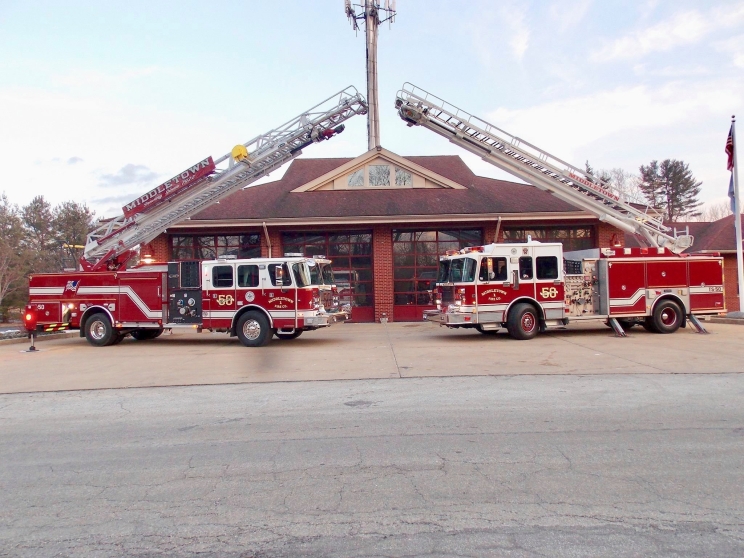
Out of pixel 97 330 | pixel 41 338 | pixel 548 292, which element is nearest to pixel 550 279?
pixel 548 292

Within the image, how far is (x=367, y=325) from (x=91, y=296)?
935 centimetres

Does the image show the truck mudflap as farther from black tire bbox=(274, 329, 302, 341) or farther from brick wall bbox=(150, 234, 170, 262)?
brick wall bbox=(150, 234, 170, 262)

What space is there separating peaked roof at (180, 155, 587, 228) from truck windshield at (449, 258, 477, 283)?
5.75 m

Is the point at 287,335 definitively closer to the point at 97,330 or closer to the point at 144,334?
the point at 144,334

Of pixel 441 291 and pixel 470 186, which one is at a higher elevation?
pixel 470 186

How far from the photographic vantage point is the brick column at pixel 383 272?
74.0ft

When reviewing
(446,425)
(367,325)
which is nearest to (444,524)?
(446,425)

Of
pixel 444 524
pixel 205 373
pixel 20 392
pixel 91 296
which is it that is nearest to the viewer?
pixel 444 524

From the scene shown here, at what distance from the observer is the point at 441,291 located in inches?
643

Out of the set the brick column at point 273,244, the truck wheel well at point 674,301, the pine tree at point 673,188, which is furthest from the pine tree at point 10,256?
the pine tree at point 673,188

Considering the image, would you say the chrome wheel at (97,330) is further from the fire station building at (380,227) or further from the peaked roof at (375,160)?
the peaked roof at (375,160)

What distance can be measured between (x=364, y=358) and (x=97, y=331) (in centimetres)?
878

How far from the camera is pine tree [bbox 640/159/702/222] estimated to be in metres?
57.5

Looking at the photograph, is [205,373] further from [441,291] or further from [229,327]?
[441,291]
